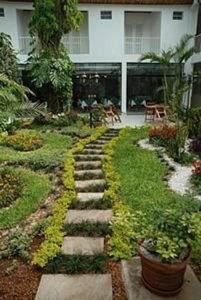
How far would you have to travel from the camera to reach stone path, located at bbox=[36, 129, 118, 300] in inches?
136

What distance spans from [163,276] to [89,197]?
2849 millimetres

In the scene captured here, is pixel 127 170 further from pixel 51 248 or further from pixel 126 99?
pixel 126 99

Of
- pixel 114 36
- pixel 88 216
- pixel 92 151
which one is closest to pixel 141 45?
pixel 114 36

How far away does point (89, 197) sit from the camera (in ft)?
19.5

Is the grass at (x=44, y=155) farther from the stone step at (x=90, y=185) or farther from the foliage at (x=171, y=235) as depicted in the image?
the foliage at (x=171, y=235)

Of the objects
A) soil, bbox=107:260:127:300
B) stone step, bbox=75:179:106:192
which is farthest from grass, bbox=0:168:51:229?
soil, bbox=107:260:127:300

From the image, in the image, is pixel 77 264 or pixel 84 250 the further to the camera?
pixel 84 250

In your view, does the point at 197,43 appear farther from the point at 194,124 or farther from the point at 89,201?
the point at 89,201

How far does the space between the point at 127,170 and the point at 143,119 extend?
8675 mm

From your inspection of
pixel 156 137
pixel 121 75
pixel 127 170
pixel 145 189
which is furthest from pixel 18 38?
pixel 145 189

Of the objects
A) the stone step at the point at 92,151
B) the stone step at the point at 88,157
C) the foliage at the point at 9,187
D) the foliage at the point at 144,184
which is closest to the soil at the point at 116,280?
the foliage at the point at 144,184

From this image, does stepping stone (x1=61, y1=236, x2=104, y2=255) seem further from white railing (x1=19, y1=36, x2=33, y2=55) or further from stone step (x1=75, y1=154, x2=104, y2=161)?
white railing (x1=19, y1=36, x2=33, y2=55)

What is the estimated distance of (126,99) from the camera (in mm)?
17969

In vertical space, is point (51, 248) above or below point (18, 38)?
below
